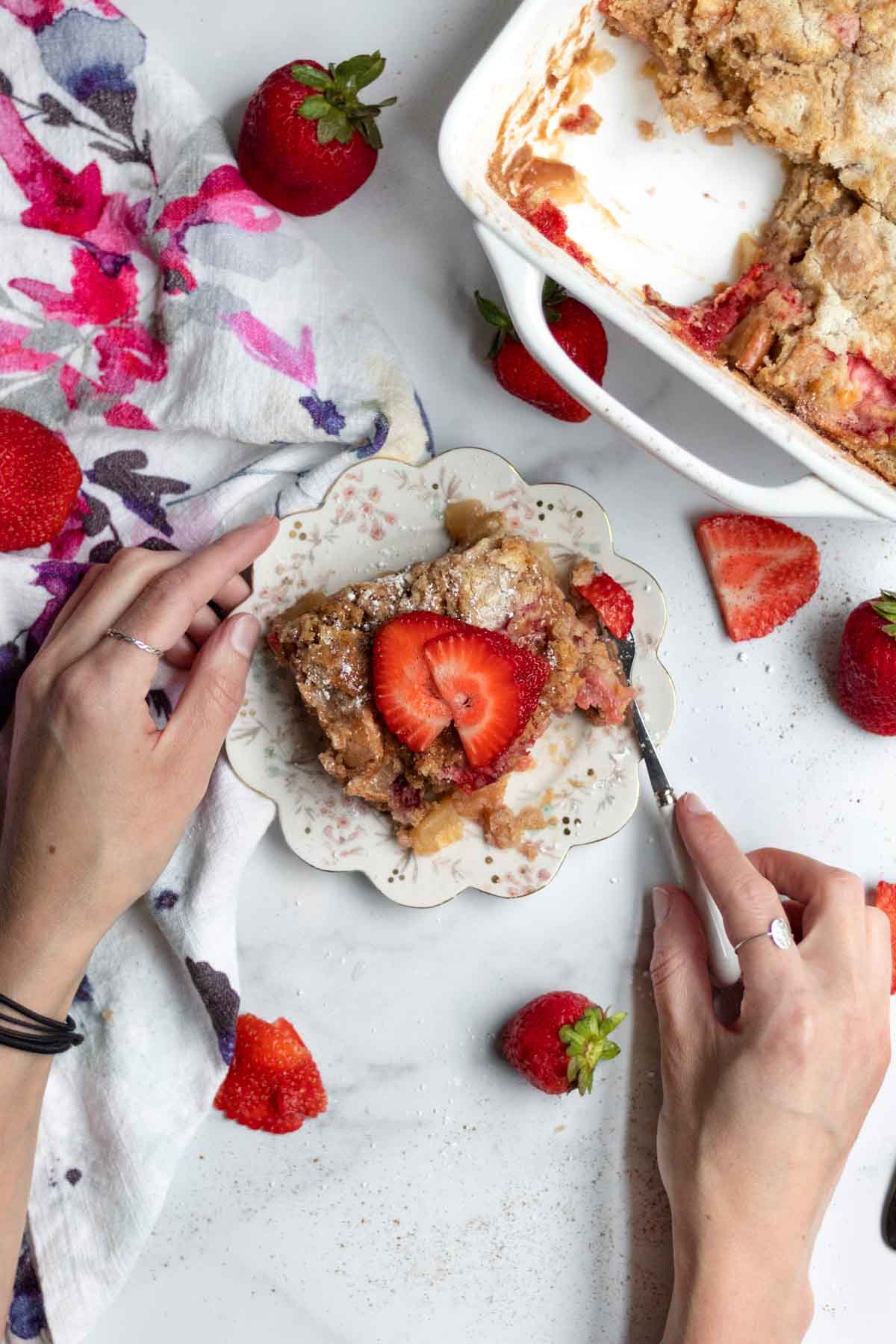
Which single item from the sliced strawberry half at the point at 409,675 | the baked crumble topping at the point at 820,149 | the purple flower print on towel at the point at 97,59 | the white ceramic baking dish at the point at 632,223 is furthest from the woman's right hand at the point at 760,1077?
the purple flower print on towel at the point at 97,59

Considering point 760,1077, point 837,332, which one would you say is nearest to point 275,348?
point 837,332

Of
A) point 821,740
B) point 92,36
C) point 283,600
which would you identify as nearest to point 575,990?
point 821,740

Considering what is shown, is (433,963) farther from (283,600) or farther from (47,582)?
(47,582)

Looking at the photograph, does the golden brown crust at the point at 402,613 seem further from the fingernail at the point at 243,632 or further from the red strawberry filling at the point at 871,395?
the red strawberry filling at the point at 871,395

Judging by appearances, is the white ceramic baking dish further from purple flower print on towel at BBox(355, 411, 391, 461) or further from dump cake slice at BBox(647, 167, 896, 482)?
purple flower print on towel at BBox(355, 411, 391, 461)

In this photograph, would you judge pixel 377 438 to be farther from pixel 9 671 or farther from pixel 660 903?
pixel 660 903

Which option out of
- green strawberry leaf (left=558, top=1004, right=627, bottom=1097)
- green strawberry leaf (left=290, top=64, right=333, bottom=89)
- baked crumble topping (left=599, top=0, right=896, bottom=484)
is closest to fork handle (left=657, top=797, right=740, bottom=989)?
green strawberry leaf (left=558, top=1004, right=627, bottom=1097)
